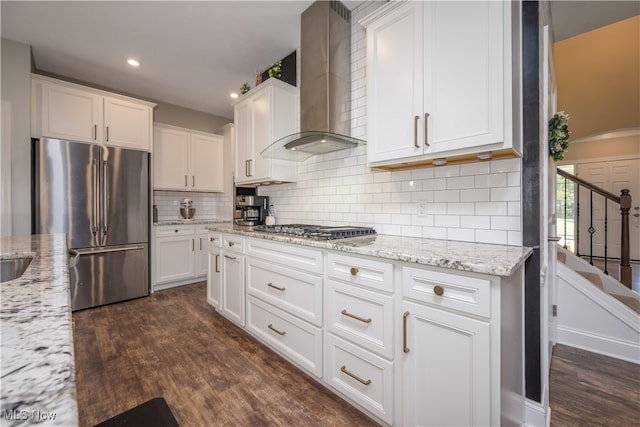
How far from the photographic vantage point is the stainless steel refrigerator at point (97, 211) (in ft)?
9.56

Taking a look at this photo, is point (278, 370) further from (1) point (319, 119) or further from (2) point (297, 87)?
(2) point (297, 87)

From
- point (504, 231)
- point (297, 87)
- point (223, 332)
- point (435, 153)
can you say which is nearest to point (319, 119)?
point (297, 87)

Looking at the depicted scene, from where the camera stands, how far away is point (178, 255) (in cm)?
396

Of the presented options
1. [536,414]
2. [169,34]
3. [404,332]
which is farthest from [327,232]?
[169,34]

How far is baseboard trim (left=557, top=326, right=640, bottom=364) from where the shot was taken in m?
2.06

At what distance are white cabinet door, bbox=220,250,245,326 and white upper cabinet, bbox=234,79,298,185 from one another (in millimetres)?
873

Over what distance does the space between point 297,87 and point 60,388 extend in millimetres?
3063

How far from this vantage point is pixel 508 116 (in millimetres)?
1346

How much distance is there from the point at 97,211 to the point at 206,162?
1.68 meters

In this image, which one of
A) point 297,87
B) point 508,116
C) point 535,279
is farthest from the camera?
point 297,87

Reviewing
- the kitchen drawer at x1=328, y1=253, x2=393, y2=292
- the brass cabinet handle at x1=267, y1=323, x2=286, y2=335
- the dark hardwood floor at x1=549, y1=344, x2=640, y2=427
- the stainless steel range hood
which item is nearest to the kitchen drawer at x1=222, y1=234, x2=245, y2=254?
the brass cabinet handle at x1=267, y1=323, x2=286, y2=335

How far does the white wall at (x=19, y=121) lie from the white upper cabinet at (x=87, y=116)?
118 mm

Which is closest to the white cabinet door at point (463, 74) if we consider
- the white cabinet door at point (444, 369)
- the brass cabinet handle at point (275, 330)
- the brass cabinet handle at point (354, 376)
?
the white cabinet door at point (444, 369)

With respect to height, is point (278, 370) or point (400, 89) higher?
point (400, 89)
